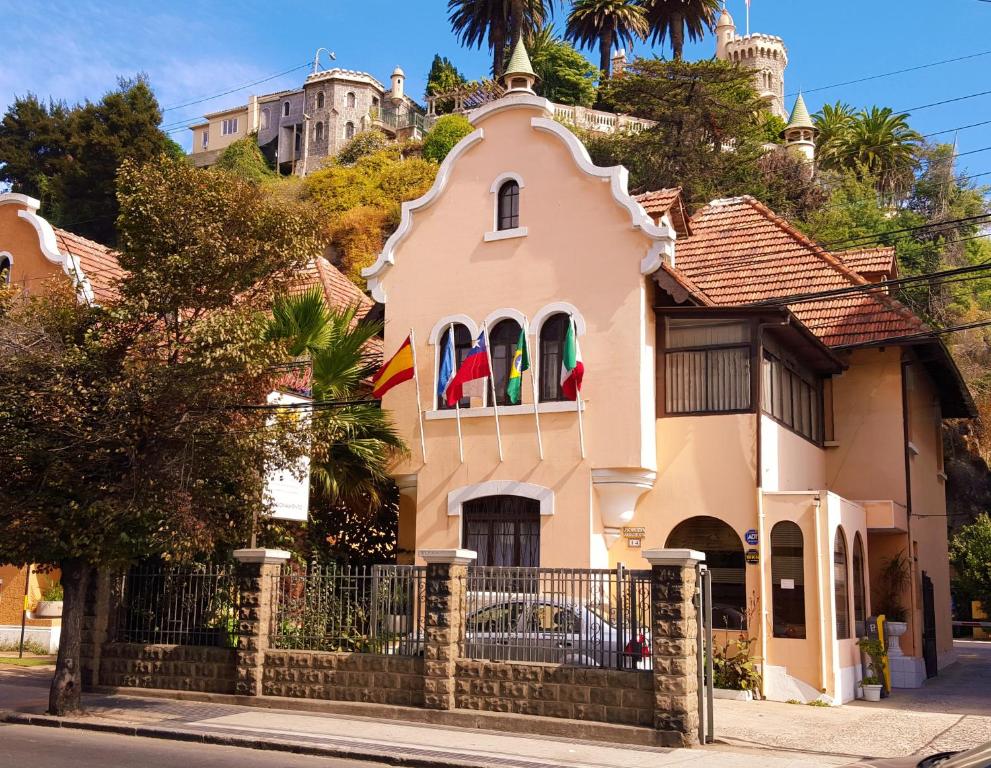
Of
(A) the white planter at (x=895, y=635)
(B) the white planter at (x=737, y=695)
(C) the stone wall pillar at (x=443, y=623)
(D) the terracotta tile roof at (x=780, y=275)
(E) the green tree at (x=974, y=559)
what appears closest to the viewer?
(C) the stone wall pillar at (x=443, y=623)

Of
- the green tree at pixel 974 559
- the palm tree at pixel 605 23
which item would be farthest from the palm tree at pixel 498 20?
the green tree at pixel 974 559

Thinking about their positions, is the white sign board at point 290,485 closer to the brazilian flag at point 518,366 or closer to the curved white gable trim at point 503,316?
the brazilian flag at point 518,366

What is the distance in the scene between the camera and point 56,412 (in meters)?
14.3

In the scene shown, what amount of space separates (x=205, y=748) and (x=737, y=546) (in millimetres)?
9781

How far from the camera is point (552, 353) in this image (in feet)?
66.5

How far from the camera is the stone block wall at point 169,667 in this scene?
1644 cm

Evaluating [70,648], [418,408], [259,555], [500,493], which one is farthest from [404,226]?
[70,648]

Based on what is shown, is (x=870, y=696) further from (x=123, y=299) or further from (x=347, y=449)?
(x=123, y=299)

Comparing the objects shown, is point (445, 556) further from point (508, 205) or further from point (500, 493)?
point (508, 205)

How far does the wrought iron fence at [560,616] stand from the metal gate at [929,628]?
11803mm

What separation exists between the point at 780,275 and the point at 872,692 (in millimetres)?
8679

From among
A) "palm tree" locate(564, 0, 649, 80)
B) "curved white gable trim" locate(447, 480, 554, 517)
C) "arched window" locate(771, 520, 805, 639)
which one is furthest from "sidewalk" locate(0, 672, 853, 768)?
"palm tree" locate(564, 0, 649, 80)

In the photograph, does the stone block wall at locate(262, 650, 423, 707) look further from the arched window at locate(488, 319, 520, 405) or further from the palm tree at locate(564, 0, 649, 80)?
the palm tree at locate(564, 0, 649, 80)

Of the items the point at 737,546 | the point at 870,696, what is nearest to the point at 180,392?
the point at 737,546
